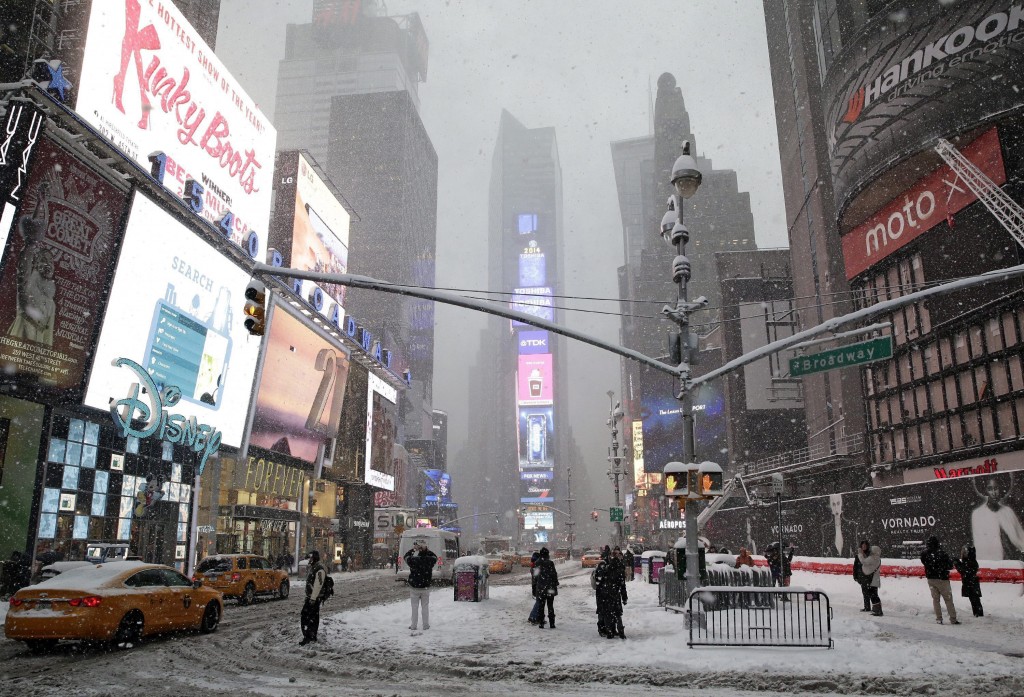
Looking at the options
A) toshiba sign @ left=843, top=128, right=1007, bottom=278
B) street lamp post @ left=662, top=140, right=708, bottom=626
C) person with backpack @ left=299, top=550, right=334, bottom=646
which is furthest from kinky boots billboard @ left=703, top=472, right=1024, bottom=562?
person with backpack @ left=299, top=550, right=334, bottom=646

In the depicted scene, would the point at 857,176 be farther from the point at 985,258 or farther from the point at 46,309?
the point at 46,309

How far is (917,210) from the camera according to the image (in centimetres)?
3919

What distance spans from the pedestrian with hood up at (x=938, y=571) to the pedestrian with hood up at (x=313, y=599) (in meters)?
12.3

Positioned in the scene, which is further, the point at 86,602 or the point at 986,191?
the point at 986,191

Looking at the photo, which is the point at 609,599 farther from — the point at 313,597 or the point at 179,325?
the point at 179,325

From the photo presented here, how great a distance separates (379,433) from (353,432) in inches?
291

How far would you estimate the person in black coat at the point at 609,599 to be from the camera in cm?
1375

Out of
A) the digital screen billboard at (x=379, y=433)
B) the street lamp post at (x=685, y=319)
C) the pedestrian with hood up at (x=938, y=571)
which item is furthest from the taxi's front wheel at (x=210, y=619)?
the digital screen billboard at (x=379, y=433)

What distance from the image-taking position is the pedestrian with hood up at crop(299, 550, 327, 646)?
13531mm

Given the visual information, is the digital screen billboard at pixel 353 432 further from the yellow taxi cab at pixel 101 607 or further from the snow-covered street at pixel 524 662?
the yellow taxi cab at pixel 101 607

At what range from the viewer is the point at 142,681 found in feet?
31.7

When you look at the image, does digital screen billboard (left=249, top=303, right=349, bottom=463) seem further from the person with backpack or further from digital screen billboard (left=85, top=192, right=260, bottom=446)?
the person with backpack

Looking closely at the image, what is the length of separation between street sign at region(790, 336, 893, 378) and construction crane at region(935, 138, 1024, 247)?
73.3 feet

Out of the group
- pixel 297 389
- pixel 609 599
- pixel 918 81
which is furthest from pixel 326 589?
pixel 297 389
